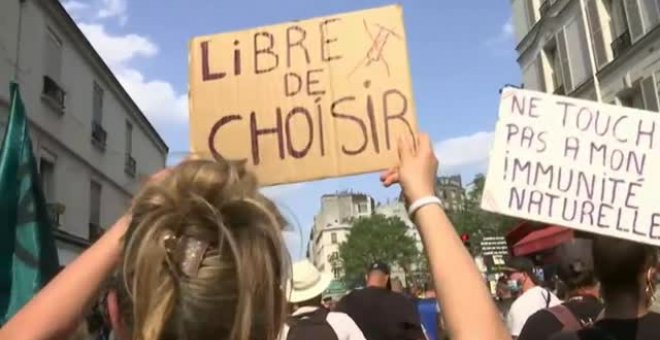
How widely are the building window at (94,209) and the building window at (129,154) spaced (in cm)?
249

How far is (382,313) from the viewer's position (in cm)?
496

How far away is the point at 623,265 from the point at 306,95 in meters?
1.31

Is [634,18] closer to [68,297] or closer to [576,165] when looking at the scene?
[576,165]

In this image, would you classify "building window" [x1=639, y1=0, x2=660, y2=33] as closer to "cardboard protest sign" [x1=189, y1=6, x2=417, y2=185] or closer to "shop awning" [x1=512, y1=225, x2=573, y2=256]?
"shop awning" [x1=512, y1=225, x2=573, y2=256]

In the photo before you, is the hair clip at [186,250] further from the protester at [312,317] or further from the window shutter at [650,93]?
the window shutter at [650,93]

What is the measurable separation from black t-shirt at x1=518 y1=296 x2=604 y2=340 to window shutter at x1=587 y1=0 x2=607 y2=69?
18120mm

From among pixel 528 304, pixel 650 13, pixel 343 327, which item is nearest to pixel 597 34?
pixel 650 13

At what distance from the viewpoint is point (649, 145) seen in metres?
2.81

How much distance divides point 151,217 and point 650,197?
2071 mm

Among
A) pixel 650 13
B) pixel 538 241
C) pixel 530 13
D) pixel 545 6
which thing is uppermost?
pixel 530 13

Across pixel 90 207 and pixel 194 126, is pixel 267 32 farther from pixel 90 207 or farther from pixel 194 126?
pixel 90 207

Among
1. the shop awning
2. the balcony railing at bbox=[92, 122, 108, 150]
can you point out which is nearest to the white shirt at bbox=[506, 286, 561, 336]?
the shop awning

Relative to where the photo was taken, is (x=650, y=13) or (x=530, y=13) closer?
(x=650, y=13)

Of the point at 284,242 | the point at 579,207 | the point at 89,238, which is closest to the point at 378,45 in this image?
the point at 579,207
